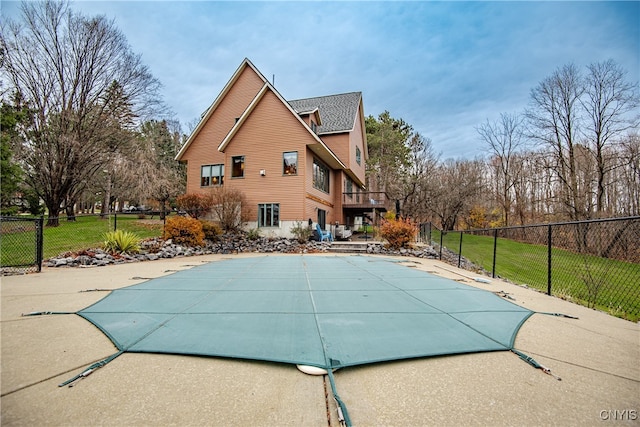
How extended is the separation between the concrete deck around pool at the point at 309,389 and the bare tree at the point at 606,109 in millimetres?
16549

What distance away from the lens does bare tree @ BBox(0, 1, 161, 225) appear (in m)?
13.7

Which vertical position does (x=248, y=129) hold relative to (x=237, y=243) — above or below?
above

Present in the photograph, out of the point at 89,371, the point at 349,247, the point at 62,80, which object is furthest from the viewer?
the point at 62,80

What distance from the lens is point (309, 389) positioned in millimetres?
1636

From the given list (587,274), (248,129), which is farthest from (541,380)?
(248,129)

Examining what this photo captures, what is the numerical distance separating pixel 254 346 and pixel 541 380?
6.63 feet

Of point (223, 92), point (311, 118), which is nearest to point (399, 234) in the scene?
point (311, 118)

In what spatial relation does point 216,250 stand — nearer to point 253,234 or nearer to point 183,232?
point 183,232

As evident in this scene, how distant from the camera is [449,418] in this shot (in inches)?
54.6

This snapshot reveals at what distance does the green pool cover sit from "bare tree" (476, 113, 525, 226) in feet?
69.4

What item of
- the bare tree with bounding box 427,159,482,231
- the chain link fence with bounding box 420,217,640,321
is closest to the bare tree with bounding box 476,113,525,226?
the bare tree with bounding box 427,159,482,231

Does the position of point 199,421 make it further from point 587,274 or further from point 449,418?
point 587,274

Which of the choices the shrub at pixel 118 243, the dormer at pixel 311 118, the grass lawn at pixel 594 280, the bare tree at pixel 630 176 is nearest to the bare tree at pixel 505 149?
the bare tree at pixel 630 176

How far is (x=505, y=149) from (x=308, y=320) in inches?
996
